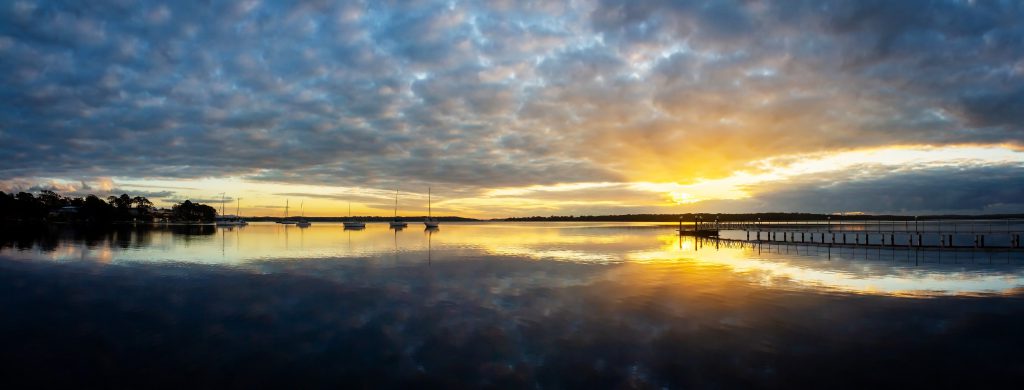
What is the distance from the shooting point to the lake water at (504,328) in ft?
44.8

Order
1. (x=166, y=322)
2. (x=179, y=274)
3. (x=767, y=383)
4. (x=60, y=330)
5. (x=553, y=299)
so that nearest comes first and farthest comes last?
(x=767, y=383)
(x=60, y=330)
(x=166, y=322)
(x=553, y=299)
(x=179, y=274)

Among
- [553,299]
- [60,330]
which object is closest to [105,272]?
[60,330]

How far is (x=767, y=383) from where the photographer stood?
1308cm

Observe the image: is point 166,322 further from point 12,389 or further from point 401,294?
point 401,294

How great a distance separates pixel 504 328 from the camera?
1902 centimetres

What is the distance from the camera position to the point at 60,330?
18.0 metres

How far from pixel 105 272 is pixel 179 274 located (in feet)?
18.0

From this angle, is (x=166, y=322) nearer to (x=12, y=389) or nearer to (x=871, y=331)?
(x=12, y=389)

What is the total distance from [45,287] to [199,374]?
22.3m

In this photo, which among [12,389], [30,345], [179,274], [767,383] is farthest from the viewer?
[179,274]

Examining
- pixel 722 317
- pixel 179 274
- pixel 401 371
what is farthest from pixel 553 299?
pixel 179 274

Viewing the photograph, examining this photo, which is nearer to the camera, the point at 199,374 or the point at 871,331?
the point at 199,374

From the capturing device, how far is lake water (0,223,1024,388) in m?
13.7

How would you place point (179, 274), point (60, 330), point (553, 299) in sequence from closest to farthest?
point (60, 330) < point (553, 299) < point (179, 274)
